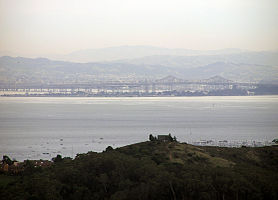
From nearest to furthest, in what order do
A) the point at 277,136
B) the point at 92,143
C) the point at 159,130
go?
the point at 92,143
the point at 277,136
the point at 159,130

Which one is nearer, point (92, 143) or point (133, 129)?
point (92, 143)

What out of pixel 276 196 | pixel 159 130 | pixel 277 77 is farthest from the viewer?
pixel 277 77

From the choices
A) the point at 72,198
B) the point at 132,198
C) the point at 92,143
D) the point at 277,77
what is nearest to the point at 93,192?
the point at 72,198

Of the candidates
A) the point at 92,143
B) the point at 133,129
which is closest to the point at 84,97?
the point at 133,129

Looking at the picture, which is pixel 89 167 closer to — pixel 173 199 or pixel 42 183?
pixel 42 183

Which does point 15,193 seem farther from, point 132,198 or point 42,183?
point 132,198

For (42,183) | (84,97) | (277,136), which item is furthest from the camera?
(84,97)
